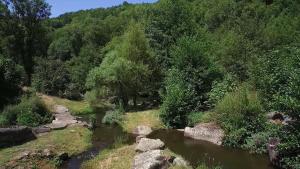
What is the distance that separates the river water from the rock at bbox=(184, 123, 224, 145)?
0.64m

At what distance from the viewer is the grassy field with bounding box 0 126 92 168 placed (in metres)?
25.4

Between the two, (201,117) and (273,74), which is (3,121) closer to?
(201,117)

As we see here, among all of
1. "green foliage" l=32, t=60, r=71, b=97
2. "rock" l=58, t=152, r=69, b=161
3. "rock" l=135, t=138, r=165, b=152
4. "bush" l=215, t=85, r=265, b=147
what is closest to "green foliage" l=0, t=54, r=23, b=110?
"green foliage" l=32, t=60, r=71, b=97

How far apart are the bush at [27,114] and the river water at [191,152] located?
16.8 ft

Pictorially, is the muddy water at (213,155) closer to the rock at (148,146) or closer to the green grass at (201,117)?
the rock at (148,146)

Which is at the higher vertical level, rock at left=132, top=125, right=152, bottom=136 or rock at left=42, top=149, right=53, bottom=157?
rock at left=42, top=149, right=53, bottom=157

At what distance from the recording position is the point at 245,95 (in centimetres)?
3127

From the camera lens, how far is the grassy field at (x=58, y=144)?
2542 centimetres

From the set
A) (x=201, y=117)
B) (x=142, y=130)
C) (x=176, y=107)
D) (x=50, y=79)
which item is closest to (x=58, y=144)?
(x=142, y=130)

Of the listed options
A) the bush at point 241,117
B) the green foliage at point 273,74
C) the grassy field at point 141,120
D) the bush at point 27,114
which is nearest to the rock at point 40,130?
the bush at point 27,114

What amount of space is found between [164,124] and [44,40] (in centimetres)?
3733

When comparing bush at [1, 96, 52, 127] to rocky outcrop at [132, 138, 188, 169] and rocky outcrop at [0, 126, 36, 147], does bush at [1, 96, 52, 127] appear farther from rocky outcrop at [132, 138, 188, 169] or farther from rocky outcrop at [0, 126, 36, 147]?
rocky outcrop at [132, 138, 188, 169]

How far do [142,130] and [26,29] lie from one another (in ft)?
115

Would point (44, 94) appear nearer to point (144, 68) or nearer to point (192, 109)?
point (144, 68)
